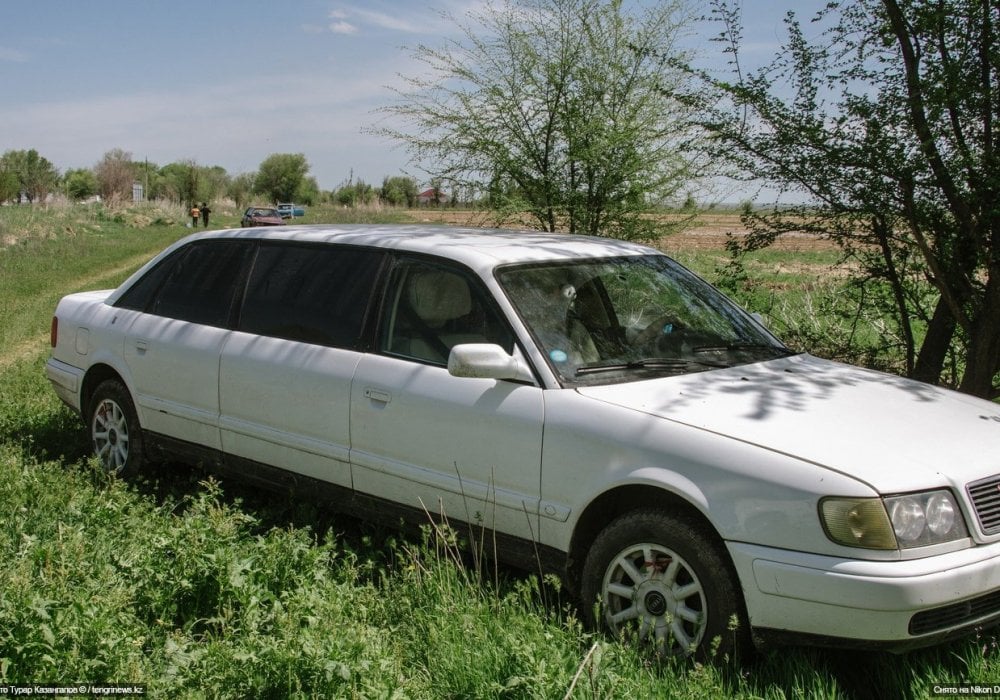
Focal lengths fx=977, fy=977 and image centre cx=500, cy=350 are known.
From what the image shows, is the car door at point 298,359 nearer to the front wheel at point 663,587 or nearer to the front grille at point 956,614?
the front wheel at point 663,587

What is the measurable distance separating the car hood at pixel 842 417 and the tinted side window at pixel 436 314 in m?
0.67

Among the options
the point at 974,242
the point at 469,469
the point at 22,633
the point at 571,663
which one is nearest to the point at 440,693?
the point at 571,663

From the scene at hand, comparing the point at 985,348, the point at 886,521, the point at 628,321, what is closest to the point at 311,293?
the point at 628,321

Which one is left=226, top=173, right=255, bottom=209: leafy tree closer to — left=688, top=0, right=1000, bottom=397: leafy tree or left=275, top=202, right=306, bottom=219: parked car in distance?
left=275, top=202, right=306, bottom=219: parked car in distance

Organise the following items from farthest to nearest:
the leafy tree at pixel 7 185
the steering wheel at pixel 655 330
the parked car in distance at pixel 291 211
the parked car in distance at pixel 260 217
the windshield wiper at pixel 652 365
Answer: the leafy tree at pixel 7 185
the parked car in distance at pixel 291 211
the parked car in distance at pixel 260 217
the steering wheel at pixel 655 330
the windshield wiper at pixel 652 365

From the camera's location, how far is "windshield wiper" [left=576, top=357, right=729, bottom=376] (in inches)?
171

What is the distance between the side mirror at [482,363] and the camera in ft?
13.6

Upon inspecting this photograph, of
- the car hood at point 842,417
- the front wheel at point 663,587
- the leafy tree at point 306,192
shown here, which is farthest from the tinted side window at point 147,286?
the leafy tree at point 306,192

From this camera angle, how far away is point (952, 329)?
7000 millimetres

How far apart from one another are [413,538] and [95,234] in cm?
4233

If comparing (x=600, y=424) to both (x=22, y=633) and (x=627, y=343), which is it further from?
(x=22, y=633)

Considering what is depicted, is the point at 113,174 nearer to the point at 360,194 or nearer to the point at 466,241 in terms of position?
the point at 360,194

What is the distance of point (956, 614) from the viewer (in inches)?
136

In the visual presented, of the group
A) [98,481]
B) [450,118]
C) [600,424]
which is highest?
[450,118]
